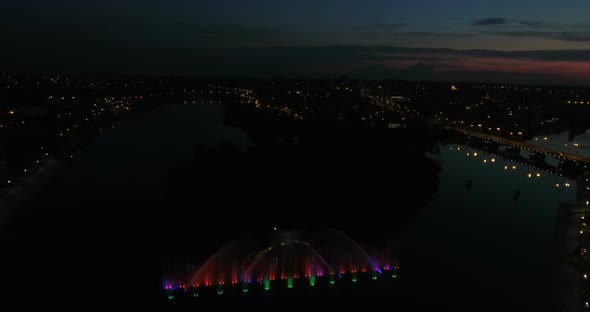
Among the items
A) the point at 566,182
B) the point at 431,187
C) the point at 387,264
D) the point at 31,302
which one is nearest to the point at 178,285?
the point at 31,302

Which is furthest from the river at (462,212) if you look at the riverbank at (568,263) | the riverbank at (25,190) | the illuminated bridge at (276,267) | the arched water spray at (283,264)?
the arched water spray at (283,264)

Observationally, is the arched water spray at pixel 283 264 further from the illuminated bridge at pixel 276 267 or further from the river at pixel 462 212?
the river at pixel 462 212

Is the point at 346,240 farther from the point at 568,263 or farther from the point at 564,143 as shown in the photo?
the point at 564,143

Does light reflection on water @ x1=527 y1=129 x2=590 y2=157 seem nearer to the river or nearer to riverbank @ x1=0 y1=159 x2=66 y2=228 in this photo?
the river

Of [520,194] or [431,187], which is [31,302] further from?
[520,194]

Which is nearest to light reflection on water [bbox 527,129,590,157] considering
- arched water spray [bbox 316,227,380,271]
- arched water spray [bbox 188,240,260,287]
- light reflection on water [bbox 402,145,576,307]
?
light reflection on water [bbox 402,145,576,307]
